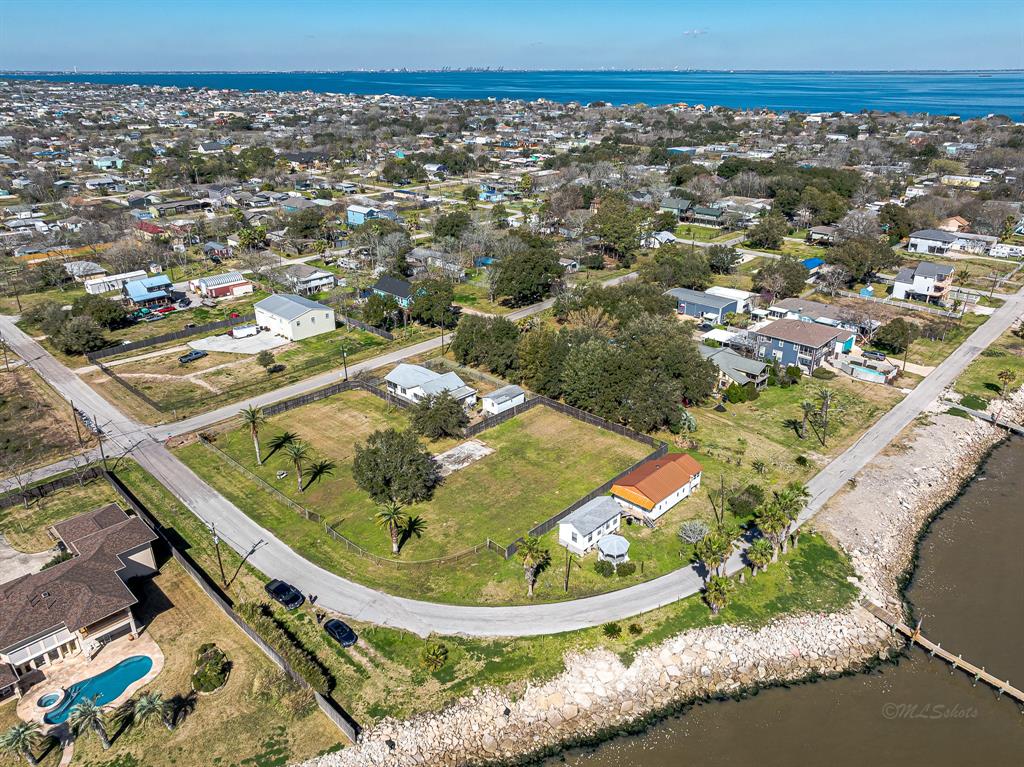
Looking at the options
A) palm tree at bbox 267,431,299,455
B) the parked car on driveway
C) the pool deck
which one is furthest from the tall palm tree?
the parked car on driveway

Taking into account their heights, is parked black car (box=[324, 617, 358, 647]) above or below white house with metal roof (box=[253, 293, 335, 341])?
below

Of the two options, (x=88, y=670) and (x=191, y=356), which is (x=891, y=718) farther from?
(x=191, y=356)

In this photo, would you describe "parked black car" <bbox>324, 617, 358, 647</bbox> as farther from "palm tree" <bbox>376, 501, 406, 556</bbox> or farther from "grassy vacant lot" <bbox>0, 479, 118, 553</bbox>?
"grassy vacant lot" <bbox>0, 479, 118, 553</bbox>

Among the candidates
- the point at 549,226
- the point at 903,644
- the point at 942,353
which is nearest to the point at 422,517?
the point at 903,644

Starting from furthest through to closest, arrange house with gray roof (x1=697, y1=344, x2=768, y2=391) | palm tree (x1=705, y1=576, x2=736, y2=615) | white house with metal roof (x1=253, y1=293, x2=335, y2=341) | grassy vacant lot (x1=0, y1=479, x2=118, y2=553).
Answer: white house with metal roof (x1=253, y1=293, x2=335, y2=341)
house with gray roof (x1=697, y1=344, x2=768, y2=391)
grassy vacant lot (x1=0, y1=479, x2=118, y2=553)
palm tree (x1=705, y1=576, x2=736, y2=615)

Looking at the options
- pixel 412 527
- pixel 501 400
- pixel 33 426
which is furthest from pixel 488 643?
pixel 33 426

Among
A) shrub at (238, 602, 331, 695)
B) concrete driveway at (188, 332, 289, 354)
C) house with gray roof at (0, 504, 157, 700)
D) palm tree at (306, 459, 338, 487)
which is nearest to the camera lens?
shrub at (238, 602, 331, 695)
